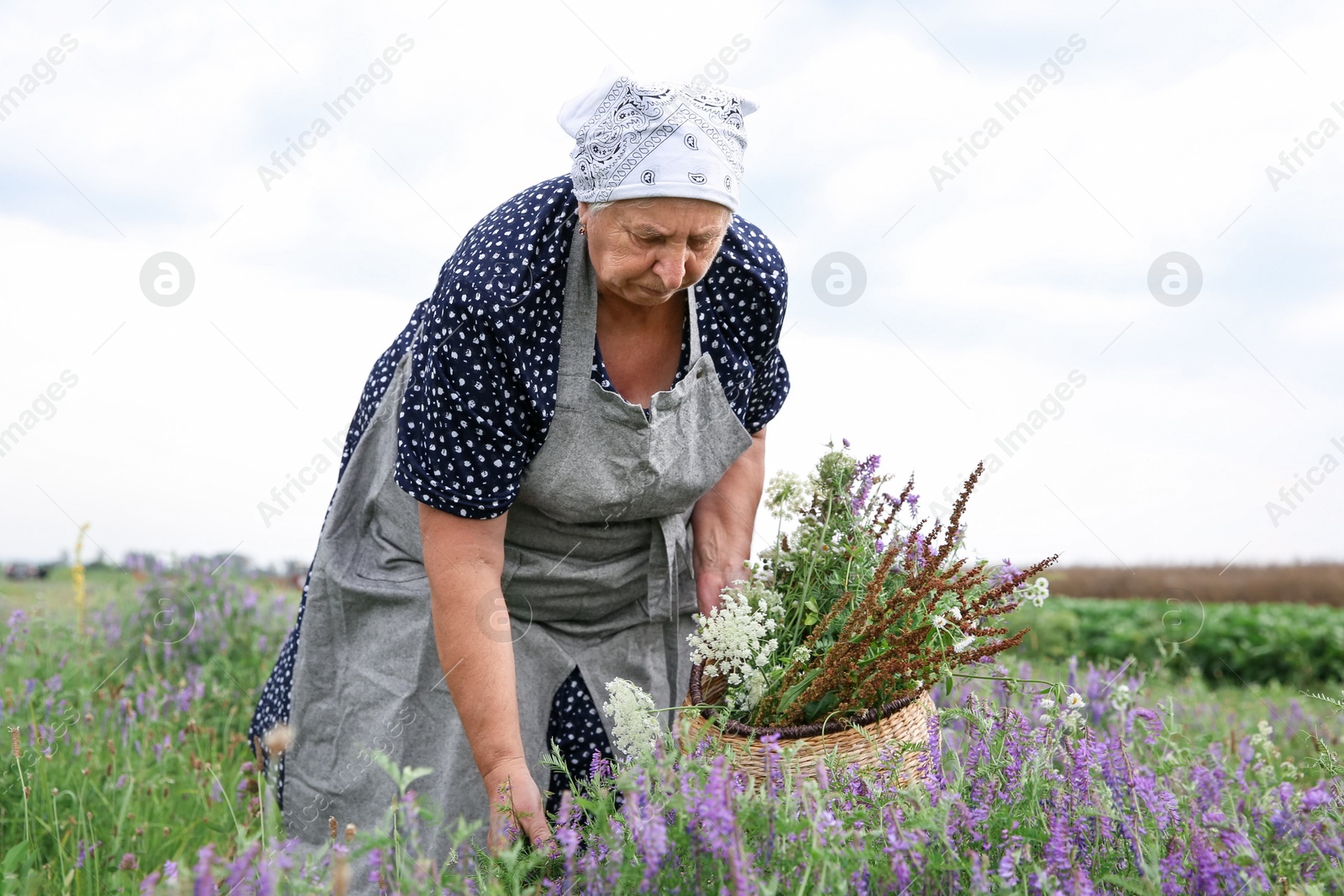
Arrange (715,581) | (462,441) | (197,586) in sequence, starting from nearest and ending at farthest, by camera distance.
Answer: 1. (462,441)
2. (715,581)
3. (197,586)

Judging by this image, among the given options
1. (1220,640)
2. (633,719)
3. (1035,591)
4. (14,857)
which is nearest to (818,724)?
(633,719)

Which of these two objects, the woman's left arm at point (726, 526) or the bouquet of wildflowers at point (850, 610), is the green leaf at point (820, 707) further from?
the woman's left arm at point (726, 526)

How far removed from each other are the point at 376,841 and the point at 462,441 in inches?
43.2

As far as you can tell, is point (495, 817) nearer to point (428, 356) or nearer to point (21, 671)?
point (428, 356)

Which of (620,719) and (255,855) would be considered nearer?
(255,855)

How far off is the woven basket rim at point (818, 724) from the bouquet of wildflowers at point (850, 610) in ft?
0.06

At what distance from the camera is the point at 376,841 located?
128 centimetres

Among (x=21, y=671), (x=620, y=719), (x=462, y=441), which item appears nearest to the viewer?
(x=620, y=719)

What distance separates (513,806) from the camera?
2.01m

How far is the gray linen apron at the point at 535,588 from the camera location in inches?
95.3

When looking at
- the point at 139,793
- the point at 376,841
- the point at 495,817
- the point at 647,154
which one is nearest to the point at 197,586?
the point at 139,793

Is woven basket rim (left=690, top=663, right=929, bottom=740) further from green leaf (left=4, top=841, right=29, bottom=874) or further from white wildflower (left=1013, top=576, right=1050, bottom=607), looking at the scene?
green leaf (left=4, top=841, right=29, bottom=874)

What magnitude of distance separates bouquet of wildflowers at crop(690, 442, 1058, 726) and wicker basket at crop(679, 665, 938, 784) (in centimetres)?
4

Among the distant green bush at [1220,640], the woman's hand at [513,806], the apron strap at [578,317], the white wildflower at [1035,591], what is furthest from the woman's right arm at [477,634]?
the distant green bush at [1220,640]
